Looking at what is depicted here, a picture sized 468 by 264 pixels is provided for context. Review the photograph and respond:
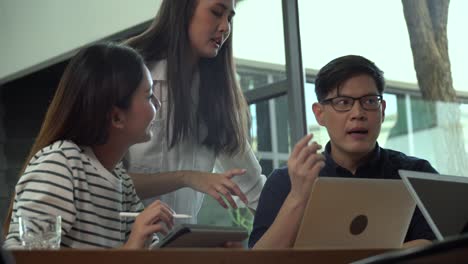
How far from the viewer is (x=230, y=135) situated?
8.42 ft

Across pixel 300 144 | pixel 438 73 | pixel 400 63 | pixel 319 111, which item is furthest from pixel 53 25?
pixel 300 144

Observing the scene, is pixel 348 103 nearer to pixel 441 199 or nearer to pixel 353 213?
pixel 353 213

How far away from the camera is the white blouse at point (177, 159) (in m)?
2.49

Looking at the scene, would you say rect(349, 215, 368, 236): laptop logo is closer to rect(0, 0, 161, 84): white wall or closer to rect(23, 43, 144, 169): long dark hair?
rect(23, 43, 144, 169): long dark hair

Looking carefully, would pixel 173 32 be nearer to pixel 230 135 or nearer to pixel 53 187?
pixel 230 135

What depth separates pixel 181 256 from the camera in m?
1.29

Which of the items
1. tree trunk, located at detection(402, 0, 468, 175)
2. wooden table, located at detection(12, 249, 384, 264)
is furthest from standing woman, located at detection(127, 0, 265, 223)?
tree trunk, located at detection(402, 0, 468, 175)

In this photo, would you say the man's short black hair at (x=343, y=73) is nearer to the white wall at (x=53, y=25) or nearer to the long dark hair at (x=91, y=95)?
the long dark hair at (x=91, y=95)

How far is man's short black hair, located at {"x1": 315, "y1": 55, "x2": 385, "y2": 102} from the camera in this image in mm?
2309

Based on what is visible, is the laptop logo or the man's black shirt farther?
the man's black shirt

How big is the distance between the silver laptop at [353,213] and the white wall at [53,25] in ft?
10.1

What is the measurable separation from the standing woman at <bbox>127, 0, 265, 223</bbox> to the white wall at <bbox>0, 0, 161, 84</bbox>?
7.19 feet

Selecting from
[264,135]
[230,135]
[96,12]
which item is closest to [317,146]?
[230,135]

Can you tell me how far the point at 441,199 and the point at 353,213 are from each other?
8.1 inches
